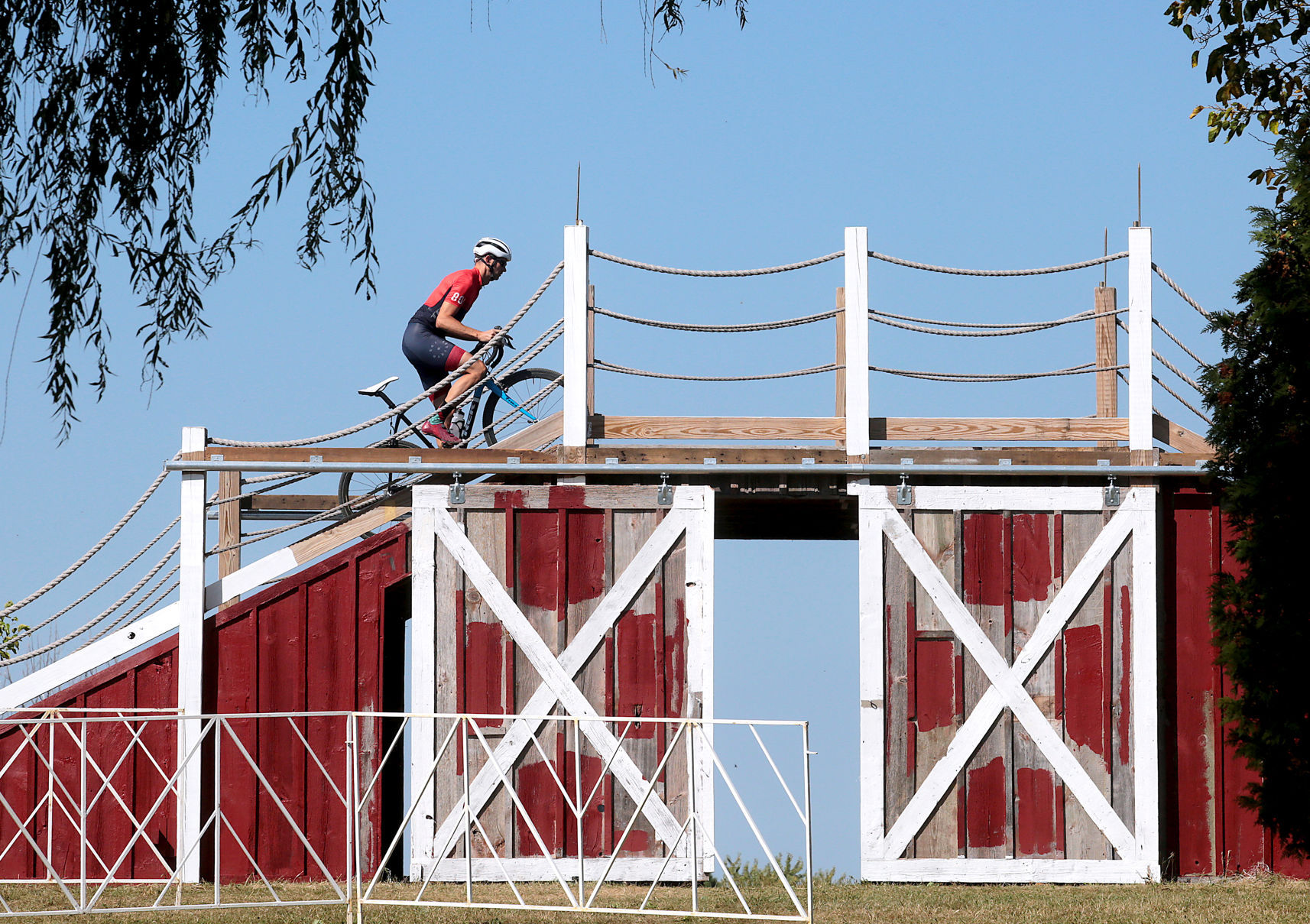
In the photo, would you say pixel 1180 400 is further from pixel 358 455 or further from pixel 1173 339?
pixel 358 455

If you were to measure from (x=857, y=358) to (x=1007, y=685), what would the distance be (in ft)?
9.18

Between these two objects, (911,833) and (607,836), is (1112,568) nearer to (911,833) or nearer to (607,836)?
(911,833)

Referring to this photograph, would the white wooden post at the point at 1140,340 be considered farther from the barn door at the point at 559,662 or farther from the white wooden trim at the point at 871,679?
the barn door at the point at 559,662

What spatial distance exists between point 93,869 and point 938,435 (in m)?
7.58

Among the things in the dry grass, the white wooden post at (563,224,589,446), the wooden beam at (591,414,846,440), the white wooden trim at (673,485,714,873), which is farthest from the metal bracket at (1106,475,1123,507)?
the white wooden post at (563,224,589,446)

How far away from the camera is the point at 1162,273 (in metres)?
11.7

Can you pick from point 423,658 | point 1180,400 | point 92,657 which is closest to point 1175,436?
point 1180,400

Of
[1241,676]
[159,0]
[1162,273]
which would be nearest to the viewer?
[159,0]

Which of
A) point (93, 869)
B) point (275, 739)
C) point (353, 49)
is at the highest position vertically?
point (353, 49)

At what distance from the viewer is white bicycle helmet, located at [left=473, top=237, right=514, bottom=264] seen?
1229cm

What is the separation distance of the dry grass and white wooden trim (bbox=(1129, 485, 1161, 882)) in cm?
45

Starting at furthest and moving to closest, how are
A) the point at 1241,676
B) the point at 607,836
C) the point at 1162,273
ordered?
the point at 1162,273, the point at 607,836, the point at 1241,676

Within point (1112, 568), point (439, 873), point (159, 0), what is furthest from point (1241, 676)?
point (159, 0)

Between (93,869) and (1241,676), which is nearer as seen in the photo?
(1241,676)
